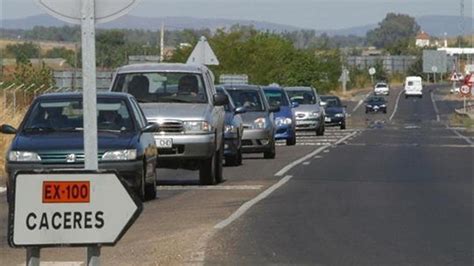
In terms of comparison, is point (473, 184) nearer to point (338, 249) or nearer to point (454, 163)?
point (454, 163)

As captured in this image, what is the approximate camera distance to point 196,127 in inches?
857

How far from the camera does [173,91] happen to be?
74.9ft

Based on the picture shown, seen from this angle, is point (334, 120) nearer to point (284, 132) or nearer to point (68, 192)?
point (284, 132)

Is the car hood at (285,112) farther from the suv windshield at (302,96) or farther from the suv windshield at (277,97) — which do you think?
the suv windshield at (302,96)

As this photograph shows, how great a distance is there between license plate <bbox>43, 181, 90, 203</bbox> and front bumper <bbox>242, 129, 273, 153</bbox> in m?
22.3

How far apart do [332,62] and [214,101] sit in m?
87.4

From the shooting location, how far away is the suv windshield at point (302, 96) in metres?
46.3

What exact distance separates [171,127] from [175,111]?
0.35 metres

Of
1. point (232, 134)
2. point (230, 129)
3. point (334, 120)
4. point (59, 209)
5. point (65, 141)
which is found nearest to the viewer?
point (59, 209)

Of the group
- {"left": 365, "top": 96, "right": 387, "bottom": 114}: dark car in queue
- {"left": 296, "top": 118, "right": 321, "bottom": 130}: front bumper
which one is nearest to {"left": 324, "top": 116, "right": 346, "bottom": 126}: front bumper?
{"left": 296, "top": 118, "right": 321, "bottom": 130}: front bumper

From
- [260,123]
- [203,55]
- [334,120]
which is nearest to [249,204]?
[260,123]

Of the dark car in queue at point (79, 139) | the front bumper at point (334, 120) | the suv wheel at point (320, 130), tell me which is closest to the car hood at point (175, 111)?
the dark car in queue at point (79, 139)

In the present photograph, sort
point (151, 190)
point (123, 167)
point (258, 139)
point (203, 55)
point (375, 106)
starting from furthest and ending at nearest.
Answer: point (375, 106) → point (203, 55) → point (258, 139) → point (151, 190) → point (123, 167)

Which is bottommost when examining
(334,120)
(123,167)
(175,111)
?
(334,120)
